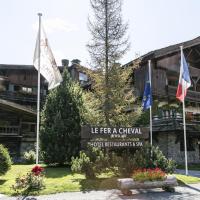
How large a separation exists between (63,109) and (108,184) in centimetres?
1059

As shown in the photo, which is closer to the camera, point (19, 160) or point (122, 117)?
point (122, 117)

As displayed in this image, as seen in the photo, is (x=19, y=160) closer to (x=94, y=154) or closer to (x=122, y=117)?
(x=122, y=117)

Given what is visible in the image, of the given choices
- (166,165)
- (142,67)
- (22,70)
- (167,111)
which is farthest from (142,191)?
(22,70)

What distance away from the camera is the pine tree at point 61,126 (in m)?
24.1

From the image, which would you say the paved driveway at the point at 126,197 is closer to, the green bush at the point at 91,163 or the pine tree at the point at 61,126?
the green bush at the point at 91,163

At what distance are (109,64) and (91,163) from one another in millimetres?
10571

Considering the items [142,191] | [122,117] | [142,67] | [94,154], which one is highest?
[142,67]

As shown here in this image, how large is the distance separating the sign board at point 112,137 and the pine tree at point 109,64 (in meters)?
6.37

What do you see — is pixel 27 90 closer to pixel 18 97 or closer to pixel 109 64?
pixel 18 97

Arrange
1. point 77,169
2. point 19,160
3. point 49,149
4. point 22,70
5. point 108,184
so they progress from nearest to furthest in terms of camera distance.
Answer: point 108,184 < point 77,169 < point 49,149 < point 19,160 < point 22,70

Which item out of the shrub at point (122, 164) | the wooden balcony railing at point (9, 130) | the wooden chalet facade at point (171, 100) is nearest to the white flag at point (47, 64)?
the shrub at point (122, 164)

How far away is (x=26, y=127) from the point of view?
36438 millimetres

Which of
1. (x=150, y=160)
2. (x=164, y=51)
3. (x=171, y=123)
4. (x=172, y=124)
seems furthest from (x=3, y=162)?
(x=164, y=51)

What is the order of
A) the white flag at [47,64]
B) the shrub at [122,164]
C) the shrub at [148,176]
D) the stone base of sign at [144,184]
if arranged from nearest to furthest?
the stone base of sign at [144,184]
the shrub at [148,176]
the white flag at [47,64]
the shrub at [122,164]
